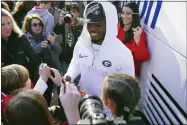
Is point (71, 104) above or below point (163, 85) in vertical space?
above

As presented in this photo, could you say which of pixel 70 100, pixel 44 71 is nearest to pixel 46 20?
pixel 44 71

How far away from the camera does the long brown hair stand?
1.54 m

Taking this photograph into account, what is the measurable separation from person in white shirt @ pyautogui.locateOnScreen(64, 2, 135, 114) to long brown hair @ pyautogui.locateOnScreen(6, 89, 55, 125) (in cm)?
74

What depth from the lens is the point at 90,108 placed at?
1.21 meters

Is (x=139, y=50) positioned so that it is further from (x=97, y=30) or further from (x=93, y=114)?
(x=93, y=114)

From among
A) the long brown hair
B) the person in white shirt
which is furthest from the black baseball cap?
the long brown hair

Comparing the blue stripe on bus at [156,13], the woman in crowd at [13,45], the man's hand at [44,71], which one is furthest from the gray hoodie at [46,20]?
the man's hand at [44,71]

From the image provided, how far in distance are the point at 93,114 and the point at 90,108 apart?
0.09 meters

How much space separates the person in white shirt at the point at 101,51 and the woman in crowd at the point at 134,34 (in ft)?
1.80

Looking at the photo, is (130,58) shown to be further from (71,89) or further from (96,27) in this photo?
(71,89)

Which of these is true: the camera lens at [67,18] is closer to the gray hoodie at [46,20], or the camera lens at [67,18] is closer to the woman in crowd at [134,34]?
the gray hoodie at [46,20]

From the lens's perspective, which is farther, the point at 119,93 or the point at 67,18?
the point at 67,18

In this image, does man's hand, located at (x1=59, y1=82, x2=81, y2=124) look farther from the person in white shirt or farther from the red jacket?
the red jacket

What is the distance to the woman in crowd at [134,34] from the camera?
2.92 meters
